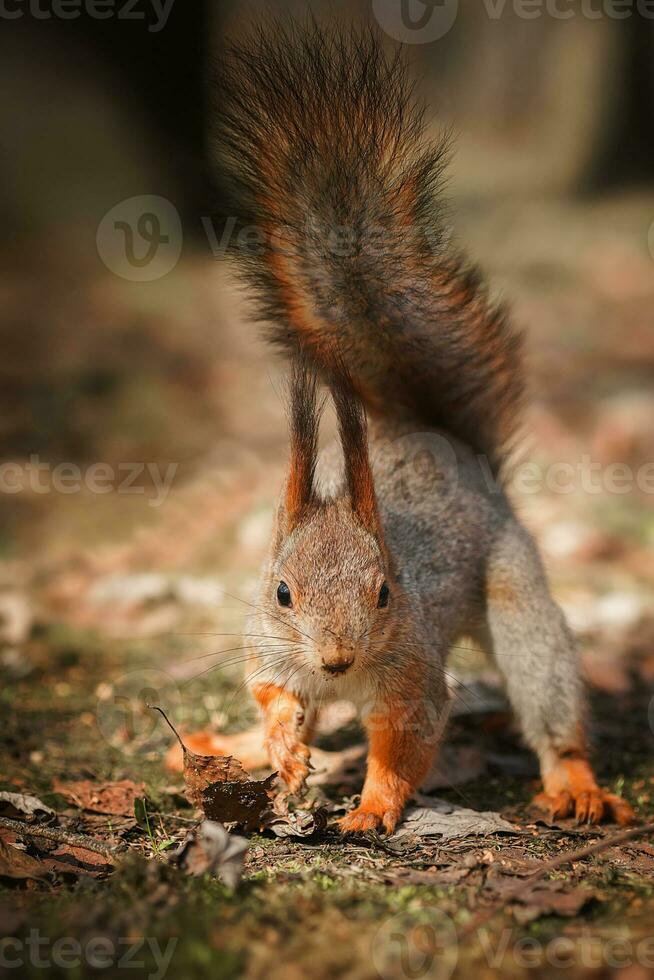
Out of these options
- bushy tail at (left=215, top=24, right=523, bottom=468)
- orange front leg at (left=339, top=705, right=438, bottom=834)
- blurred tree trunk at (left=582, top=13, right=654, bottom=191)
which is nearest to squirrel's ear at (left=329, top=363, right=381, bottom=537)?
bushy tail at (left=215, top=24, right=523, bottom=468)

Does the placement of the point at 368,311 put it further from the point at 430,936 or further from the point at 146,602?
the point at 146,602

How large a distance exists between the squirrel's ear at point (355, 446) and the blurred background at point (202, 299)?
1948 millimetres

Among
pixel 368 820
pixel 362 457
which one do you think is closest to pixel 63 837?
pixel 368 820

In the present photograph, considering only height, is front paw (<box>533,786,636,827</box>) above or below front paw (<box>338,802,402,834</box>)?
above

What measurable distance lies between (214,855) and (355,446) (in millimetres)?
1187

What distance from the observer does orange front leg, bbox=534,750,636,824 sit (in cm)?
294

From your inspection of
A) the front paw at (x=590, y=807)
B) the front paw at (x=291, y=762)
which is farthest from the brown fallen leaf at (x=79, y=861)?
the front paw at (x=590, y=807)

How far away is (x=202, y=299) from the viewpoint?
28.7 feet

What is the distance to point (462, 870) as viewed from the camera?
87.1 inches

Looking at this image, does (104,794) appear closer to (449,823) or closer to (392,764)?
(392,764)

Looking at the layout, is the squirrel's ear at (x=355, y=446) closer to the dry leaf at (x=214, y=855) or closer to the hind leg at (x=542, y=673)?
the hind leg at (x=542, y=673)

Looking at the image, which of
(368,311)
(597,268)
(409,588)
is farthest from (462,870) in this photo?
(597,268)

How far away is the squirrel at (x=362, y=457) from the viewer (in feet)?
8.93

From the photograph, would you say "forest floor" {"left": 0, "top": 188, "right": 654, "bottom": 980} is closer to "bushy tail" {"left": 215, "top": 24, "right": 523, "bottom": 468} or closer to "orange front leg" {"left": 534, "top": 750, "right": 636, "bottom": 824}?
"orange front leg" {"left": 534, "top": 750, "right": 636, "bottom": 824}
